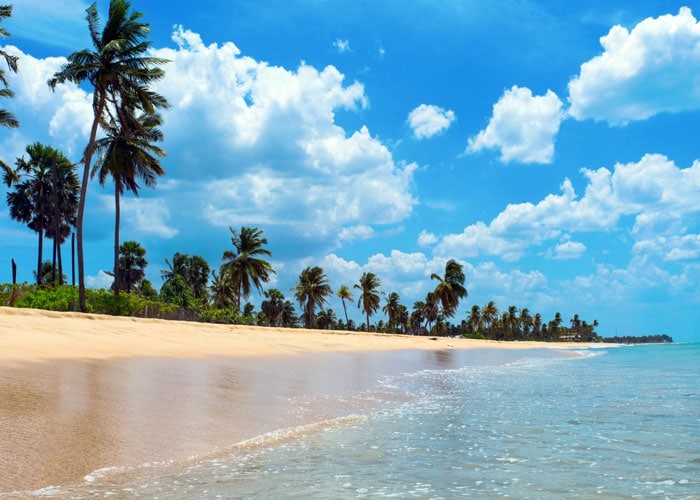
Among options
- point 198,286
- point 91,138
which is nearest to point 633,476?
point 91,138

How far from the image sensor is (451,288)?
7831cm

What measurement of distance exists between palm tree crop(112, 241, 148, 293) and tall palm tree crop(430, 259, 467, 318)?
134ft

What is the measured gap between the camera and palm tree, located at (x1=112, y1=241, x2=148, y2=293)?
6506 cm

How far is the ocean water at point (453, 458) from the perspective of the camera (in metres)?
4.24

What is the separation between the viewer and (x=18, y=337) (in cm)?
1020

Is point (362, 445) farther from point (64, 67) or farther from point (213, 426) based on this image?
point (64, 67)

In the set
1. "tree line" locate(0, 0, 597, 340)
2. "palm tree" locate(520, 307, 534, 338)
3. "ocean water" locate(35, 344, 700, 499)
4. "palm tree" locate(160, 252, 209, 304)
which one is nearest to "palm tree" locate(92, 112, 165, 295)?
"tree line" locate(0, 0, 597, 340)

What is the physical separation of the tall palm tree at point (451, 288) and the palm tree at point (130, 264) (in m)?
40.7

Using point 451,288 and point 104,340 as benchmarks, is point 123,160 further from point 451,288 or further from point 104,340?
point 451,288

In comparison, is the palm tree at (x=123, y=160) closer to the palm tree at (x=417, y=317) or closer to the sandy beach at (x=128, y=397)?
the sandy beach at (x=128, y=397)

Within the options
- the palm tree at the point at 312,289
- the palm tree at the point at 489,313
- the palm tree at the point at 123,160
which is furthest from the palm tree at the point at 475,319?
the palm tree at the point at 123,160

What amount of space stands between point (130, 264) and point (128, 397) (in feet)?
207

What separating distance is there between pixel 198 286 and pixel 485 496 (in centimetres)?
7711

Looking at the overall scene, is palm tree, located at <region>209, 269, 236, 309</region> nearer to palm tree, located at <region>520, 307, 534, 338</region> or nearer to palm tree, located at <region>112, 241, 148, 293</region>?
palm tree, located at <region>112, 241, 148, 293</region>
